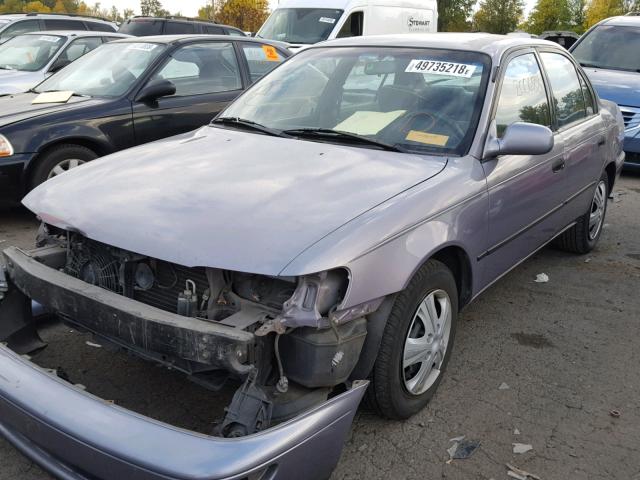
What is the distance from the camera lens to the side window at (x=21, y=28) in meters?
12.1

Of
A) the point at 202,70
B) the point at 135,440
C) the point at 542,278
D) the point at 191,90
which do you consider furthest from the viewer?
the point at 202,70

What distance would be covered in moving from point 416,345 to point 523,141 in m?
1.19

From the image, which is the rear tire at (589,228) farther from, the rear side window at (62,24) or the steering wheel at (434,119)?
the rear side window at (62,24)

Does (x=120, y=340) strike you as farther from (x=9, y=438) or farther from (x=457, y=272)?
(x=457, y=272)

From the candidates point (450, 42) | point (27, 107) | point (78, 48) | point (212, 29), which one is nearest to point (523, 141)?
point (450, 42)

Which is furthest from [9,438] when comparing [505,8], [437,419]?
[505,8]

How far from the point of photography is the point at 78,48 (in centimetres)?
972

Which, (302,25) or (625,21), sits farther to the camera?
(302,25)

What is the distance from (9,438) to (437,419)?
6.03ft

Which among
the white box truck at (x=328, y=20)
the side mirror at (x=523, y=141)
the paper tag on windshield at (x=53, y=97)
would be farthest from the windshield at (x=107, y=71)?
the white box truck at (x=328, y=20)

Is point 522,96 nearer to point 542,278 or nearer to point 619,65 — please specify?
point 542,278

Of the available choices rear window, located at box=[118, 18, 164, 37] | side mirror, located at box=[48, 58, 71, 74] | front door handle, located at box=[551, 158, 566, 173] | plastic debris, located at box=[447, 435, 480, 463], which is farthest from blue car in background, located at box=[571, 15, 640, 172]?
rear window, located at box=[118, 18, 164, 37]

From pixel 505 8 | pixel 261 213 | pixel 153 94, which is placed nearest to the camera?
pixel 261 213

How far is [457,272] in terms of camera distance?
3264 millimetres
